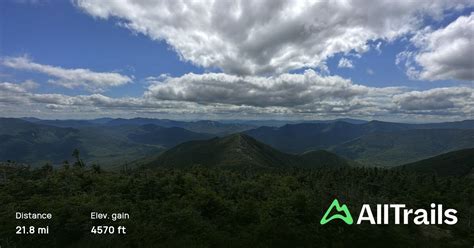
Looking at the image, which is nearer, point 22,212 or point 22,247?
point 22,247

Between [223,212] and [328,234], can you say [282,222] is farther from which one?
[223,212]

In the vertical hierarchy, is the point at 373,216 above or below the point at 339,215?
below

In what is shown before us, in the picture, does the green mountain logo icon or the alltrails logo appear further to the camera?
the alltrails logo

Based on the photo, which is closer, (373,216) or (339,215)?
(339,215)

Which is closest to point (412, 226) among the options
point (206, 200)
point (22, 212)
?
point (206, 200)

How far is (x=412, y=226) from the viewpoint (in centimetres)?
3175

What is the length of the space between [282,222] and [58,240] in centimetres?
2108

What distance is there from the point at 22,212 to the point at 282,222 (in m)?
26.3

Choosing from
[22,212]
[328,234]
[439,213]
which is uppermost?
[22,212]

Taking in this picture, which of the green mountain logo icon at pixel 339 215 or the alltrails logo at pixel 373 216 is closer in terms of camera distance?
the green mountain logo icon at pixel 339 215

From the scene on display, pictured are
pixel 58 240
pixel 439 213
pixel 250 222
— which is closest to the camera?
pixel 58 240

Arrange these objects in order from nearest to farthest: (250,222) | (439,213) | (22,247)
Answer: (22,247), (250,222), (439,213)

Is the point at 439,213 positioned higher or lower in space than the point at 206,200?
lower

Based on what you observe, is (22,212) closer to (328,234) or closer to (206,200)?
(206,200)
